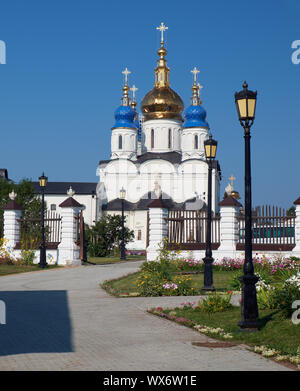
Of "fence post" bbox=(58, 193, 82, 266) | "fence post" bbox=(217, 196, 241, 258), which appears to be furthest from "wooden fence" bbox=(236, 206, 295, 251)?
"fence post" bbox=(58, 193, 82, 266)

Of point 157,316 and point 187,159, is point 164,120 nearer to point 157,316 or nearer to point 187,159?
point 187,159

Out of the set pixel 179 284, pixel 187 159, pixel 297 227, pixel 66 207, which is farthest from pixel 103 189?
pixel 179 284

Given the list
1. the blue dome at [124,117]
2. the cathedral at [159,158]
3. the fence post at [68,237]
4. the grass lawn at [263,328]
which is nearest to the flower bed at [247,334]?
the grass lawn at [263,328]

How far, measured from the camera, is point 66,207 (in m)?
24.8

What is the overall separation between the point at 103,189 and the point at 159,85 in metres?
14.6

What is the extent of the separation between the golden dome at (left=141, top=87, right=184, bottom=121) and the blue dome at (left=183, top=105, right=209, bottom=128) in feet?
4.07

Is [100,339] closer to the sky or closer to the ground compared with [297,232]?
closer to the ground

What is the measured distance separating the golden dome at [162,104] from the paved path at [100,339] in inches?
2111

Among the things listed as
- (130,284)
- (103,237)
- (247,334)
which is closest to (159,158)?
(103,237)

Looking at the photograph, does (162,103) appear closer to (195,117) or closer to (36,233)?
(195,117)

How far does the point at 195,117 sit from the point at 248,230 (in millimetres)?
57621

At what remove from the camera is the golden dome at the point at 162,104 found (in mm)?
65562

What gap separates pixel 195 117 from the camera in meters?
65.8

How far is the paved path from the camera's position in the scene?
6387mm
